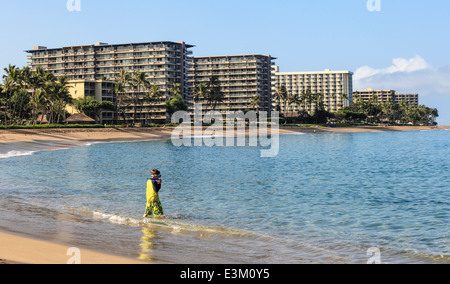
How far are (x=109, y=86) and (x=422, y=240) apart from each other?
547 feet

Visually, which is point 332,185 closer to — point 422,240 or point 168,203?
point 168,203

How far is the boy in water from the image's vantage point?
61.0 ft

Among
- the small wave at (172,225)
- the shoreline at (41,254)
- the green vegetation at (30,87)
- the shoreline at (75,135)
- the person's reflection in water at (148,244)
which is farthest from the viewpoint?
the green vegetation at (30,87)

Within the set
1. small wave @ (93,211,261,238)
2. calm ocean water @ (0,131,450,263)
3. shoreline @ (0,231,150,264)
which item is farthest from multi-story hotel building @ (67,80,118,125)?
shoreline @ (0,231,150,264)

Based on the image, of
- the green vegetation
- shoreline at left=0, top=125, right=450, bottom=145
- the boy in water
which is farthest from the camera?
the green vegetation

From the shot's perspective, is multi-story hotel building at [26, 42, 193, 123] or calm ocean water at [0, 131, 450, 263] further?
multi-story hotel building at [26, 42, 193, 123]

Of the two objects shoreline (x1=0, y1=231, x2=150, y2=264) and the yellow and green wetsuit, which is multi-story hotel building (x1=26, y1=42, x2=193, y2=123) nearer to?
the yellow and green wetsuit

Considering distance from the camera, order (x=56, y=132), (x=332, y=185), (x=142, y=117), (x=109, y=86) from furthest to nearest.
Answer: (x=142, y=117) → (x=109, y=86) → (x=56, y=132) → (x=332, y=185)

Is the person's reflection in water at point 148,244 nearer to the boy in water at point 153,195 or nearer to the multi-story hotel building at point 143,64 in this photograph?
the boy in water at point 153,195

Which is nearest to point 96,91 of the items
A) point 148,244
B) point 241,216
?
point 241,216

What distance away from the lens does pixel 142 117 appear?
189 metres

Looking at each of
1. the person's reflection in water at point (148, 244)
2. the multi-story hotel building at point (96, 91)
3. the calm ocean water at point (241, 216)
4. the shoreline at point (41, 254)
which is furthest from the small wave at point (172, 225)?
the multi-story hotel building at point (96, 91)

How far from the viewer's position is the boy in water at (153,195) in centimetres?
1858
